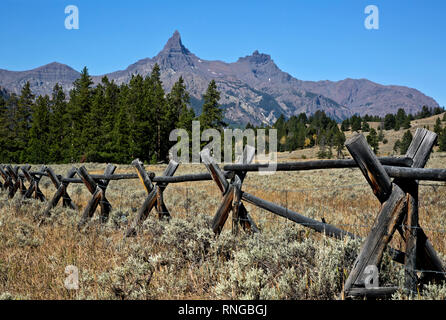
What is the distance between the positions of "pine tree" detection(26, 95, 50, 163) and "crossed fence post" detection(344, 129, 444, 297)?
175ft

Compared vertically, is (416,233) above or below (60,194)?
above

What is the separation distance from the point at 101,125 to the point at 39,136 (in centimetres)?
1286

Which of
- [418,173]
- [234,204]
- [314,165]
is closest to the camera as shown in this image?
[418,173]

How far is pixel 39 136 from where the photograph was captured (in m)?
51.9

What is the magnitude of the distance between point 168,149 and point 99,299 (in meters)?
51.8

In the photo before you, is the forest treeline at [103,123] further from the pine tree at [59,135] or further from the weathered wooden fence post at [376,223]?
the weathered wooden fence post at [376,223]

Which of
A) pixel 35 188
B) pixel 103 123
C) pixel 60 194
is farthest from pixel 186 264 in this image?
pixel 103 123

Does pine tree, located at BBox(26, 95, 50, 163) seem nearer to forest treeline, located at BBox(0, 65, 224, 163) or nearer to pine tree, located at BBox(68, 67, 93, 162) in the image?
forest treeline, located at BBox(0, 65, 224, 163)

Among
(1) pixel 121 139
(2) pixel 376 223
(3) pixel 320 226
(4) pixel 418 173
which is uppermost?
(1) pixel 121 139

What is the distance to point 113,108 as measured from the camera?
175ft

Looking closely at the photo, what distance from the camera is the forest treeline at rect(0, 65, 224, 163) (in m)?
46.1

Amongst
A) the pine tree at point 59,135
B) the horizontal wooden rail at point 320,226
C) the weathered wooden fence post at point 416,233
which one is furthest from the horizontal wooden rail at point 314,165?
the pine tree at point 59,135

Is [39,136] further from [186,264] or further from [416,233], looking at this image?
[416,233]
